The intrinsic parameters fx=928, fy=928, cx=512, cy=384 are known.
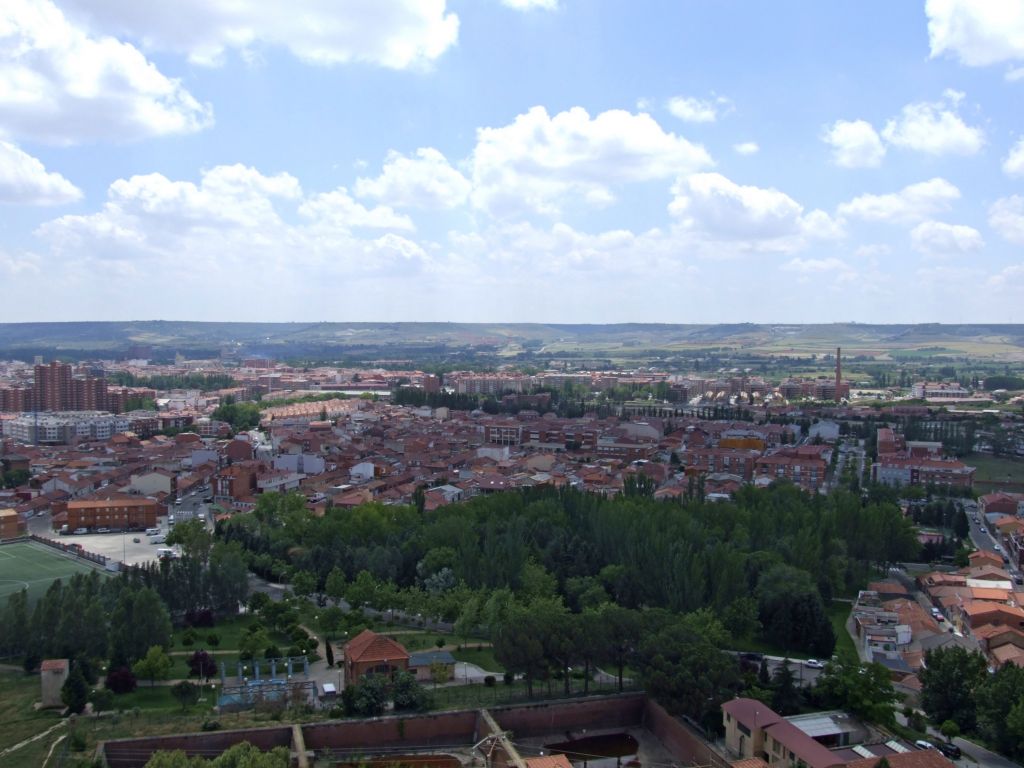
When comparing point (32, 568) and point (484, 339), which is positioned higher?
point (484, 339)

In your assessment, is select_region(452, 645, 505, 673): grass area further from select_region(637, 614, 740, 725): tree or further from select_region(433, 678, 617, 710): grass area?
select_region(637, 614, 740, 725): tree

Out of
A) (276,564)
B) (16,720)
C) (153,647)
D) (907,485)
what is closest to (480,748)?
(153,647)

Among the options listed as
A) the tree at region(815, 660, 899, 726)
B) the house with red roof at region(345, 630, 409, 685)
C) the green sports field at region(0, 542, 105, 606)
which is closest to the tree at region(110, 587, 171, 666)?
the house with red roof at region(345, 630, 409, 685)

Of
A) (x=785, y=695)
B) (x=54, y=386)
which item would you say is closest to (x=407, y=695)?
(x=785, y=695)

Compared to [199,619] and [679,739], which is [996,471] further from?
[199,619]

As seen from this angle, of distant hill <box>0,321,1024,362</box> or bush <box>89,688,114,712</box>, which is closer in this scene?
bush <box>89,688,114,712</box>

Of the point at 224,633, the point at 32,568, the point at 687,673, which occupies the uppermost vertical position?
the point at 687,673

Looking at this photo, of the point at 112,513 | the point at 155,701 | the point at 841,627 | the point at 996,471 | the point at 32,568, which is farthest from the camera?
the point at 996,471
